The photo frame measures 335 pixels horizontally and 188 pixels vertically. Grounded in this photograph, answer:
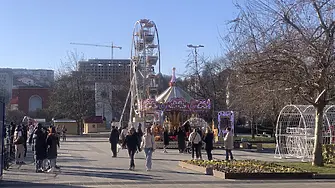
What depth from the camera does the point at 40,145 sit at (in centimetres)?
2150

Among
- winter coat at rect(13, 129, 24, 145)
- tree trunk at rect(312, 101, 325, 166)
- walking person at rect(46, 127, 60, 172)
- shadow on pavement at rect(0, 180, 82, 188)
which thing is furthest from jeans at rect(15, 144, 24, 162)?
tree trunk at rect(312, 101, 325, 166)

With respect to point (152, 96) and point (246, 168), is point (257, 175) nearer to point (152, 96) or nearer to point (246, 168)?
point (246, 168)

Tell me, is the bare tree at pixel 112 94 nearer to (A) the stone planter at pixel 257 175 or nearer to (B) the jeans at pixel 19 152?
(B) the jeans at pixel 19 152

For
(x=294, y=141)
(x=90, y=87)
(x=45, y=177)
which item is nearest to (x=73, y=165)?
(x=45, y=177)

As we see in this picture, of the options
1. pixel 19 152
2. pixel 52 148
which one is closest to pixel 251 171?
pixel 52 148

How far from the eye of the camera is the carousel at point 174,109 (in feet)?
144

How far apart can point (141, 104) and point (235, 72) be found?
84.0 feet

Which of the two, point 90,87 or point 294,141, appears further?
point 90,87

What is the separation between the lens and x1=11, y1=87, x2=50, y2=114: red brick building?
107 m

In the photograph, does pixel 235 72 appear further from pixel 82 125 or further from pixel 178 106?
pixel 82 125

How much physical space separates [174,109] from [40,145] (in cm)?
2367

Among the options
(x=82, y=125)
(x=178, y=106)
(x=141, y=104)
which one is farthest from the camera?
(x=82, y=125)

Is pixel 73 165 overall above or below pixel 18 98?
below

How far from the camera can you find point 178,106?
4431 cm
